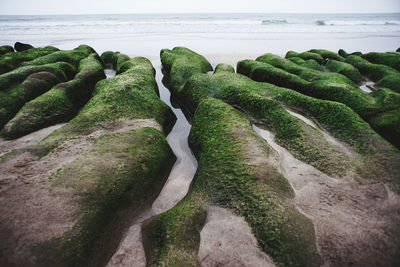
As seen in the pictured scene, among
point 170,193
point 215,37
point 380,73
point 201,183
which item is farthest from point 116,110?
point 215,37

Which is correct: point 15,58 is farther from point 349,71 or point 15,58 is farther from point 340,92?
point 349,71

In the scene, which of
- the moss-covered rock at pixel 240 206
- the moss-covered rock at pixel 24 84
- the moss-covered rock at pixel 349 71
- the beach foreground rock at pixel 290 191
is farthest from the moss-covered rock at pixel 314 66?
the moss-covered rock at pixel 24 84

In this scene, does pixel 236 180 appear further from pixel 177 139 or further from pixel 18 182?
pixel 18 182

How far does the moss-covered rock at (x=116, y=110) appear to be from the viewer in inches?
135

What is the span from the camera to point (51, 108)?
4645mm

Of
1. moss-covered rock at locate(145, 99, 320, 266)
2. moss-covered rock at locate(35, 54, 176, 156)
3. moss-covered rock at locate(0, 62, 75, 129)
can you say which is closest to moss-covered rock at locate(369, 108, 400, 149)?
moss-covered rock at locate(145, 99, 320, 266)

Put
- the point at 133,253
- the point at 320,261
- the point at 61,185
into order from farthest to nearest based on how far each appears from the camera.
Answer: the point at 61,185 < the point at 133,253 < the point at 320,261

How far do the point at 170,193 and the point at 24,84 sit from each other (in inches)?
214

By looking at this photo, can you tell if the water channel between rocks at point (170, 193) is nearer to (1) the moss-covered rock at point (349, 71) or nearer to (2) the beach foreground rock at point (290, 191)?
(2) the beach foreground rock at point (290, 191)

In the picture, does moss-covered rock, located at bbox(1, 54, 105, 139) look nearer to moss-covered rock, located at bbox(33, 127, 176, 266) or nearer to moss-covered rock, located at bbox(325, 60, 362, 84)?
moss-covered rock, located at bbox(33, 127, 176, 266)

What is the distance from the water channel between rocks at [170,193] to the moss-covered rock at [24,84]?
398 centimetres

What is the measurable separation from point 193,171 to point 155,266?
1.60 meters

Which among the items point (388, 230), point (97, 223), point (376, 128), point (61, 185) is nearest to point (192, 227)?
point (97, 223)

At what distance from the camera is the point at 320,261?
74.1 inches
